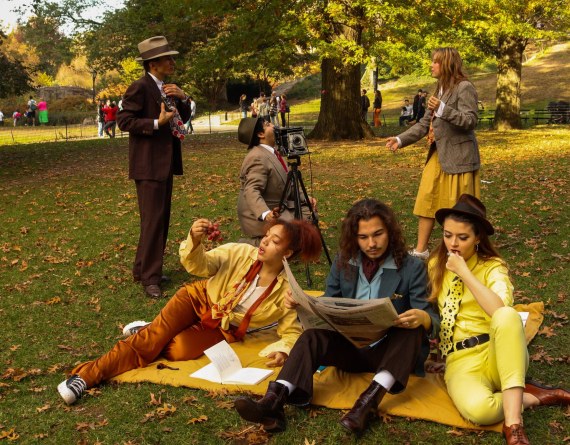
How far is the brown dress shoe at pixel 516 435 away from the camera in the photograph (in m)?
3.51

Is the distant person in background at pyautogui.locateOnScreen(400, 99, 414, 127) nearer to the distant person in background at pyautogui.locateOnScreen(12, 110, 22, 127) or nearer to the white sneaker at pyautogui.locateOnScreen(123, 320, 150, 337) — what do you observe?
the distant person in background at pyautogui.locateOnScreen(12, 110, 22, 127)

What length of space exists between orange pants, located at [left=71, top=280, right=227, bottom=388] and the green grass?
221mm

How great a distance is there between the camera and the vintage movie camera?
6.45 meters

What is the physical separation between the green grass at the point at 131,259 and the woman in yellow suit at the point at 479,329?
17cm

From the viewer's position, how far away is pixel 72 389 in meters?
4.41

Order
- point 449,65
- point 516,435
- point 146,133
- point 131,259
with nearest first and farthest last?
point 516,435 → point 449,65 → point 146,133 → point 131,259

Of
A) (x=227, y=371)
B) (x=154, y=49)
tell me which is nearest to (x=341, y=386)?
(x=227, y=371)

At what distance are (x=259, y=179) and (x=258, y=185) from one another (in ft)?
0.18

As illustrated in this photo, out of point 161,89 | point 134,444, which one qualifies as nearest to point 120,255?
point 161,89

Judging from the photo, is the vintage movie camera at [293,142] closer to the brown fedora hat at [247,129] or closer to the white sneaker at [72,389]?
the brown fedora hat at [247,129]

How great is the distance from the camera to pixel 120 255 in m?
8.52

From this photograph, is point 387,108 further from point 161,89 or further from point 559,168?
point 161,89

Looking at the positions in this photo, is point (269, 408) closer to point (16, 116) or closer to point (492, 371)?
point (492, 371)

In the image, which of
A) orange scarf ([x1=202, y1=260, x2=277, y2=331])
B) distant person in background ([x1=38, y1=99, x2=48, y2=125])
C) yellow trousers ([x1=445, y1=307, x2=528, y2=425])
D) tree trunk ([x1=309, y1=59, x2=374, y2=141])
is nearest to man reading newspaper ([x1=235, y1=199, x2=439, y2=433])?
yellow trousers ([x1=445, y1=307, x2=528, y2=425])
